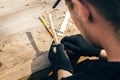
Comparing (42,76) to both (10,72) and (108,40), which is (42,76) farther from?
(108,40)

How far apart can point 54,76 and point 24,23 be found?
0.44 meters

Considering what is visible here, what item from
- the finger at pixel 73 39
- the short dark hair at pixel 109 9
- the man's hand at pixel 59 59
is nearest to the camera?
the short dark hair at pixel 109 9

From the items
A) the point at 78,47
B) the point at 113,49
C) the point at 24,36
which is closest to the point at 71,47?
the point at 78,47

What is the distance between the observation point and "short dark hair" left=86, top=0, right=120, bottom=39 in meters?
0.87

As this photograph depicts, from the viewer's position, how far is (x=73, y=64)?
1547 mm

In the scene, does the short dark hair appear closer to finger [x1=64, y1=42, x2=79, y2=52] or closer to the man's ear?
the man's ear

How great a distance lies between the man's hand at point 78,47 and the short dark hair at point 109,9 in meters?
0.62

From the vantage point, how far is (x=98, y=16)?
0.91m

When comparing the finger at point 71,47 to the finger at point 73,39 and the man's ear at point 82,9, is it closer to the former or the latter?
the finger at point 73,39

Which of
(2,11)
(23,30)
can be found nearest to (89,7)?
(23,30)

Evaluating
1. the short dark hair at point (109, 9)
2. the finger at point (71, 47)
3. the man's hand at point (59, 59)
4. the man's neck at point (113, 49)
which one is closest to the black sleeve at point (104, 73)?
the man's neck at point (113, 49)

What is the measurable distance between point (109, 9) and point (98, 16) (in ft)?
0.16

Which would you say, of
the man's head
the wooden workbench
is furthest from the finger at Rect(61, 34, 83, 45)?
the man's head

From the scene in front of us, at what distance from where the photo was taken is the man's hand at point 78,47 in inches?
60.0
